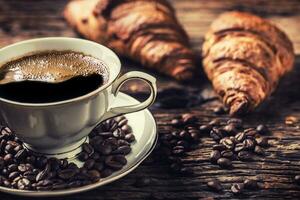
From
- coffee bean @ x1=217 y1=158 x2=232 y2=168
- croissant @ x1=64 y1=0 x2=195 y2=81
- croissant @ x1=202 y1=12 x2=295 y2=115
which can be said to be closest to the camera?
coffee bean @ x1=217 y1=158 x2=232 y2=168

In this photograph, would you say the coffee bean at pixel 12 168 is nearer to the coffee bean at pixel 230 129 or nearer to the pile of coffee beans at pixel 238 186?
the pile of coffee beans at pixel 238 186

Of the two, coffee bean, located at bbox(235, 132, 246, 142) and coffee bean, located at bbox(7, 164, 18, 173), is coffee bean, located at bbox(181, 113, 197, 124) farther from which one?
coffee bean, located at bbox(7, 164, 18, 173)

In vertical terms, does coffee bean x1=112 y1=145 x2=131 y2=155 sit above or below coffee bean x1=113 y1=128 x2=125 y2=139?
above

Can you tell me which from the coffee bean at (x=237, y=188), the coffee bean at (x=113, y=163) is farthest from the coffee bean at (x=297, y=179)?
the coffee bean at (x=113, y=163)

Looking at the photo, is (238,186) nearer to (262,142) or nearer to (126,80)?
(262,142)

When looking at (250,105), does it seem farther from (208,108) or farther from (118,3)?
(118,3)

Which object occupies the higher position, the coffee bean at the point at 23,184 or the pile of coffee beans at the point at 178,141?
the coffee bean at the point at 23,184

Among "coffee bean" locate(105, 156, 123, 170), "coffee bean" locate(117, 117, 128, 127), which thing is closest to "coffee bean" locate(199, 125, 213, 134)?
"coffee bean" locate(117, 117, 128, 127)
